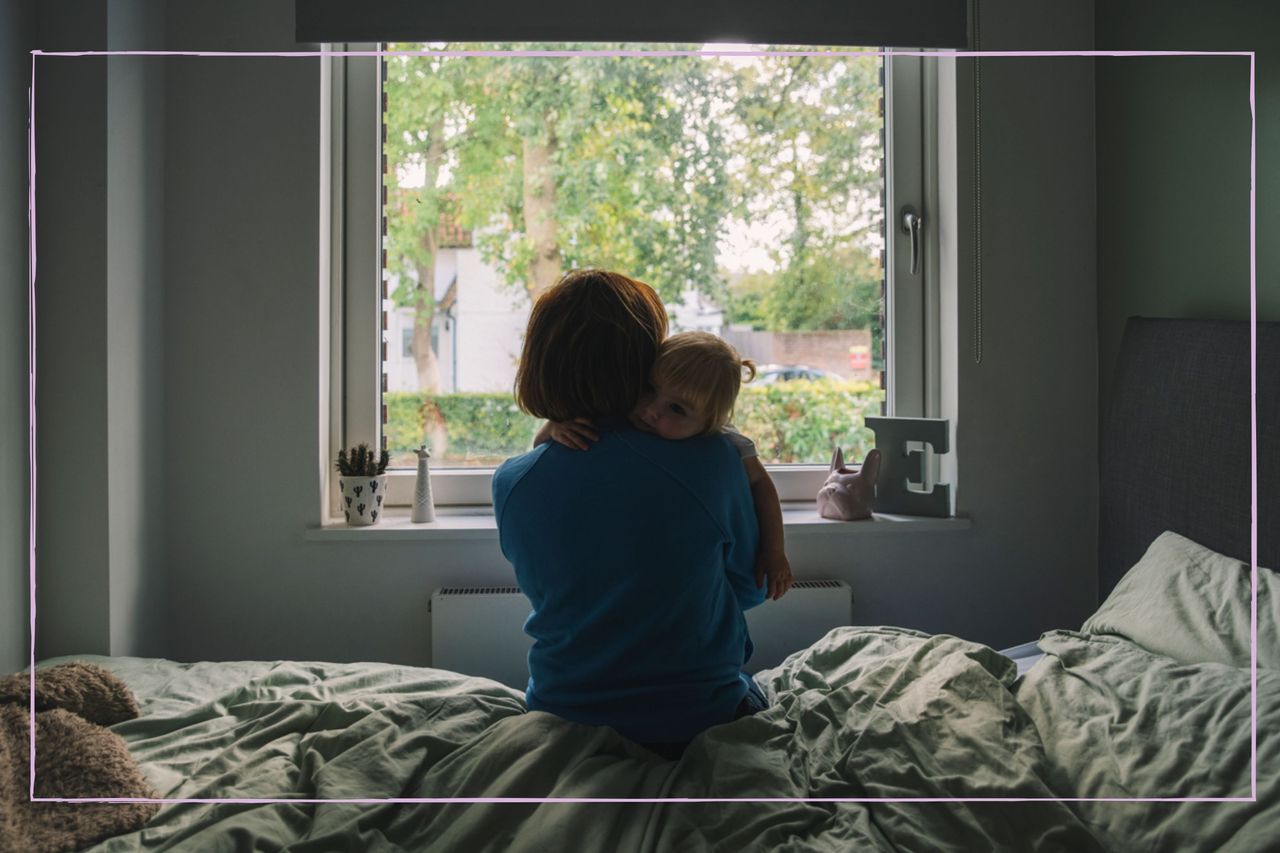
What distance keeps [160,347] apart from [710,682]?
4.58 ft

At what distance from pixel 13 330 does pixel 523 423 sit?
0.97 metres

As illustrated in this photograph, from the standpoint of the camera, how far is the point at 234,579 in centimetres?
211

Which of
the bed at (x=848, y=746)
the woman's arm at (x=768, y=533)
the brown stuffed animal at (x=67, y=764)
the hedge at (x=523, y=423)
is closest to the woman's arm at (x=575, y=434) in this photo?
the woman's arm at (x=768, y=533)

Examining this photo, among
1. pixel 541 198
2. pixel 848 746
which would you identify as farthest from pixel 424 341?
pixel 848 746

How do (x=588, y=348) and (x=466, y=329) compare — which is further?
(x=466, y=329)

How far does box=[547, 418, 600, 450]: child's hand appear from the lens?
1.24 metres

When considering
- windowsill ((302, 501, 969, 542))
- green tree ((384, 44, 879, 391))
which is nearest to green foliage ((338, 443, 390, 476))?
windowsill ((302, 501, 969, 542))

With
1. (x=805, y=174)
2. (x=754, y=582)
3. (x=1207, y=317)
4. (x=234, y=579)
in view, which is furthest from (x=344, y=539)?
(x=1207, y=317)

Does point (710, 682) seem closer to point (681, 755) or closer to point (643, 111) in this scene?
point (681, 755)

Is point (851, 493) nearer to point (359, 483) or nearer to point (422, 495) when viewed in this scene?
point (422, 495)

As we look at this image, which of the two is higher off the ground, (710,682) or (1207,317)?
(1207,317)

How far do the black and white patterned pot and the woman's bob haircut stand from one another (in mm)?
939

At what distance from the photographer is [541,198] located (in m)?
2.21

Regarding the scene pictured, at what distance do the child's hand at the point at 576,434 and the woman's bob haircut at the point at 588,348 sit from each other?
22 mm
